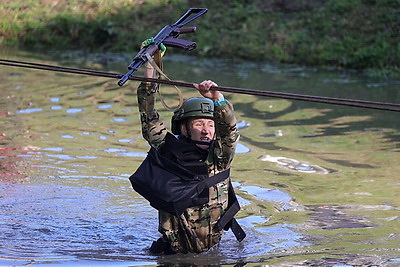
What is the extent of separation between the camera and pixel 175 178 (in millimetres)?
6332

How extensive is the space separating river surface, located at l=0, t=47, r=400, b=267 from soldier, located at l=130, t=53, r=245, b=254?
0.21 m

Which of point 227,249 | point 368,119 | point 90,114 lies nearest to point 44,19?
point 90,114

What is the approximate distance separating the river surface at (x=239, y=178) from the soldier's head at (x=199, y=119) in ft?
3.00

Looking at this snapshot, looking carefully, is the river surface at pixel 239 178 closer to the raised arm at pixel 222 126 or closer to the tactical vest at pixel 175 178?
the tactical vest at pixel 175 178

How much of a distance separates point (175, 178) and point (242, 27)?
1302cm

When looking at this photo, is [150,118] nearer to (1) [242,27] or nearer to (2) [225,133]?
(2) [225,133]

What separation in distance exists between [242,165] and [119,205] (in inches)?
74.3

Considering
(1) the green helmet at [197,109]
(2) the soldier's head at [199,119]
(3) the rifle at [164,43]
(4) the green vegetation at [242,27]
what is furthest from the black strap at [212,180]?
(4) the green vegetation at [242,27]

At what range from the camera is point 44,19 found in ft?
69.6

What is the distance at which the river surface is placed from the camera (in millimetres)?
6699

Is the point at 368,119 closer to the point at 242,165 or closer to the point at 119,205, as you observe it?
the point at 242,165

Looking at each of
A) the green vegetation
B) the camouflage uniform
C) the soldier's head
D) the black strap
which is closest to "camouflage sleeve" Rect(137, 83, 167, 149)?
the camouflage uniform

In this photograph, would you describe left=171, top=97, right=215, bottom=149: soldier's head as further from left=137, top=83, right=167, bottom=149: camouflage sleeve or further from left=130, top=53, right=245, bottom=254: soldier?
left=137, top=83, right=167, bottom=149: camouflage sleeve

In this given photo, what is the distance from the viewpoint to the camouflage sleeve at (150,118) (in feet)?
21.0
